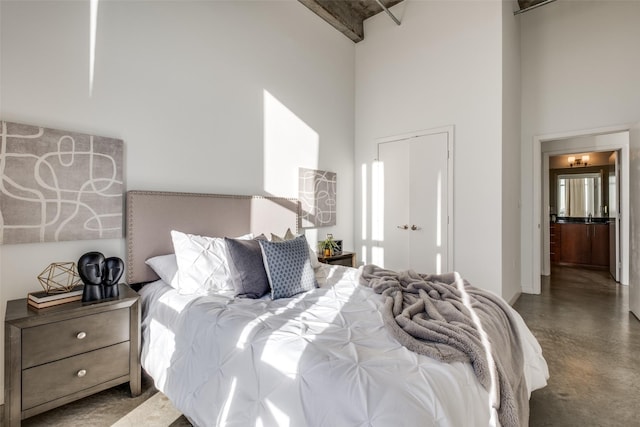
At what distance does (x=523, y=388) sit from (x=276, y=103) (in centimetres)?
321

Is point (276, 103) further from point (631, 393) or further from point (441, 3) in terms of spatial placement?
point (631, 393)

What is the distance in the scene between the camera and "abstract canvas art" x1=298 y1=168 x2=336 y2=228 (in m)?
3.79

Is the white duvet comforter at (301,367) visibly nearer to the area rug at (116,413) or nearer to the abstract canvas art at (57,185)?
the area rug at (116,413)

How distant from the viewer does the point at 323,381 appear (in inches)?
43.0

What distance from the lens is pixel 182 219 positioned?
256 centimetres

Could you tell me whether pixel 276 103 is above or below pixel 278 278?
above

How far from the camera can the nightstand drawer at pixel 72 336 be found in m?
1.61

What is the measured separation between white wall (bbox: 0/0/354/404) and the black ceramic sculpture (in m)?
0.37

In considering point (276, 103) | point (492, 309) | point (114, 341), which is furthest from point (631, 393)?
point (276, 103)

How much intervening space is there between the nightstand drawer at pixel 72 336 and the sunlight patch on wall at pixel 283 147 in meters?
1.86

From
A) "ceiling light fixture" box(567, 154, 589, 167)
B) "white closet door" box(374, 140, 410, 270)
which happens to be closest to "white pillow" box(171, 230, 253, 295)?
"white closet door" box(374, 140, 410, 270)

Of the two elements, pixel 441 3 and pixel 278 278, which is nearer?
pixel 278 278

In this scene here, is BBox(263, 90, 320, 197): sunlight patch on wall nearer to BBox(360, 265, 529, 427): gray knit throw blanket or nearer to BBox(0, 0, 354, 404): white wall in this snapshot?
BBox(0, 0, 354, 404): white wall

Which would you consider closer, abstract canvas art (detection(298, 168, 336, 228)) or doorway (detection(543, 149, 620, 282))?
abstract canvas art (detection(298, 168, 336, 228))
